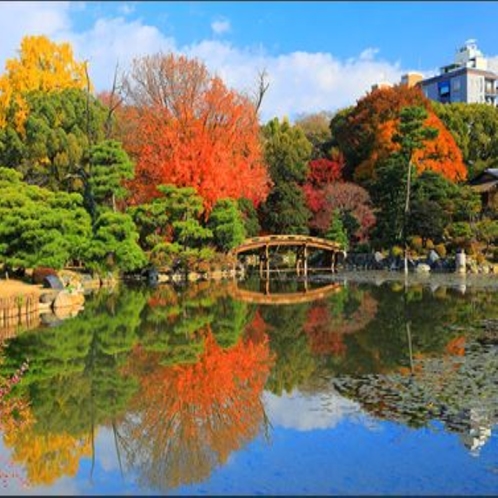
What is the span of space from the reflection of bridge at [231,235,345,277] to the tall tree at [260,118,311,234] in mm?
1329

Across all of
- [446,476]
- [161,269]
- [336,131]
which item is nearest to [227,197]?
[161,269]

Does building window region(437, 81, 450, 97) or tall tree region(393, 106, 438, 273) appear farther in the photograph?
building window region(437, 81, 450, 97)

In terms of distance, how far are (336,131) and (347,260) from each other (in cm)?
1027

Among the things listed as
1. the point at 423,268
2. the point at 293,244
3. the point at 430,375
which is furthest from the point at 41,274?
the point at 423,268

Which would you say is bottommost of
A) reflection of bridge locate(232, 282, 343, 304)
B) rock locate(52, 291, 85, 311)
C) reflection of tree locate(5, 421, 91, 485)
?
reflection of tree locate(5, 421, 91, 485)

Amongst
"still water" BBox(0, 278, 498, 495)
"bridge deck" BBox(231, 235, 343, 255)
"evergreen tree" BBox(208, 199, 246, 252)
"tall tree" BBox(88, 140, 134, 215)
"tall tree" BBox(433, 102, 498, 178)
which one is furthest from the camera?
"tall tree" BBox(433, 102, 498, 178)

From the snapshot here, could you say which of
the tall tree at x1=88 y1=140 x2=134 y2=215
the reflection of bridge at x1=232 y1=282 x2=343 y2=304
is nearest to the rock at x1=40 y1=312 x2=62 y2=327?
the reflection of bridge at x1=232 y1=282 x2=343 y2=304

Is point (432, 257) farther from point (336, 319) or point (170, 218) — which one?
point (336, 319)

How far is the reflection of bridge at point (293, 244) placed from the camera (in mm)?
28016

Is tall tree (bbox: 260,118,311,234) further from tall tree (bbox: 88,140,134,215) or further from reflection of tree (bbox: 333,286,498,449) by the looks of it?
reflection of tree (bbox: 333,286,498,449)

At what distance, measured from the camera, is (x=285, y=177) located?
117 ft

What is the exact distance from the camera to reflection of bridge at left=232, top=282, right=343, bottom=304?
1911 centimetres

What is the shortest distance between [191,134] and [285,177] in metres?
9.08

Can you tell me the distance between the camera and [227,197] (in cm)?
2750
